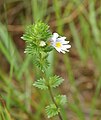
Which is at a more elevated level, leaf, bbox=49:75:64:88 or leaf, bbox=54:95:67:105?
leaf, bbox=49:75:64:88

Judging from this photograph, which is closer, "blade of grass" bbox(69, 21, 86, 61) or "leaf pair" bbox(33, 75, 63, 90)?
"leaf pair" bbox(33, 75, 63, 90)

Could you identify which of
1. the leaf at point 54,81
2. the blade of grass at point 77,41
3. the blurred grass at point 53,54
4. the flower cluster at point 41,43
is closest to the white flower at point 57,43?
the flower cluster at point 41,43

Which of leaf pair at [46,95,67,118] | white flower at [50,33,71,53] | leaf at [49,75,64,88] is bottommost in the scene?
leaf pair at [46,95,67,118]

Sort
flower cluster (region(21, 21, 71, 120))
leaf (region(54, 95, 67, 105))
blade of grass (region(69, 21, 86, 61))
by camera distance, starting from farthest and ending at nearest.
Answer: blade of grass (region(69, 21, 86, 61)), leaf (region(54, 95, 67, 105)), flower cluster (region(21, 21, 71, 120))

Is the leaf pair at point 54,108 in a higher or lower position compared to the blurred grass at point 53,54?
lower

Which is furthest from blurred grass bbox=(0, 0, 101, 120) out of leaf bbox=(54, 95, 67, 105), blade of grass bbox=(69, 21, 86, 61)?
leaf bbox=(54, 95, 67, 105)

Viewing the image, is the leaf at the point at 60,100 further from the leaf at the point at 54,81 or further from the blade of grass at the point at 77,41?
the blade of grass at the point at 77,41

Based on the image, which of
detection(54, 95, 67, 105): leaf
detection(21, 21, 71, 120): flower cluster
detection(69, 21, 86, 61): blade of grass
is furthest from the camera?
detection(69, 21, 86, 61): blade of grass

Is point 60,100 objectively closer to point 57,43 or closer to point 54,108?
point 54,108

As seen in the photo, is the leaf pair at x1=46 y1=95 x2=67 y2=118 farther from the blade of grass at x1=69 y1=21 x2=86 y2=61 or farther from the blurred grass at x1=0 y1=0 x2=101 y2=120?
the blade of grass at x1=69 y1=21 x2=86 y2=61
